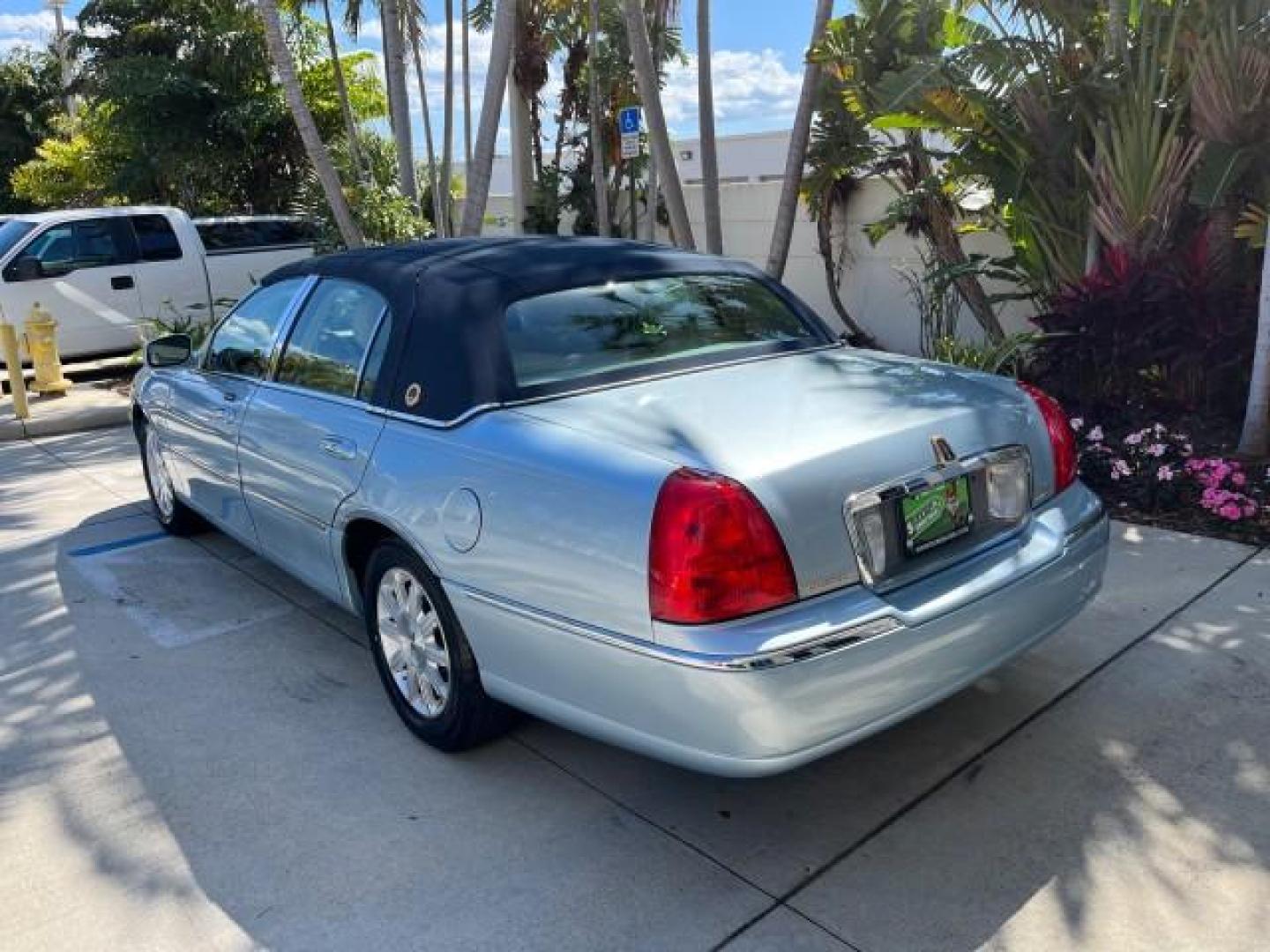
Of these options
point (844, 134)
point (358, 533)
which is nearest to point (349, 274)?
point (358, 533)

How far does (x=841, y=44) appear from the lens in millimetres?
8258

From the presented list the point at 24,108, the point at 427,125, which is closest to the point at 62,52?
the point at 24,108

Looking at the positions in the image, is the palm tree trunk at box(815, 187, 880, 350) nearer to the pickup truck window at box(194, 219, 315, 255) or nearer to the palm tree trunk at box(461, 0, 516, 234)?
the palm tree trunk at box(461, 0, 516, 234)

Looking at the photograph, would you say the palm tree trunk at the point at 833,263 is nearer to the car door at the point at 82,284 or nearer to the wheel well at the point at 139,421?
the wheel well at the point at 139,421

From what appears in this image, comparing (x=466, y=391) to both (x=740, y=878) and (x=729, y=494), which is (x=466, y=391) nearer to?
(x=729, y=494)

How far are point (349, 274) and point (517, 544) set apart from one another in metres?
1.67

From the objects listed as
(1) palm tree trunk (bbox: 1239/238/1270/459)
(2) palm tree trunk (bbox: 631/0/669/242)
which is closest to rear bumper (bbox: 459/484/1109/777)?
(1) palm tree trunk (bbox: 1239/238/1270/459)

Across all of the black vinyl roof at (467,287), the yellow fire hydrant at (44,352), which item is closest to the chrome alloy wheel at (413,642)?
the black vinyl roof at (467,287)

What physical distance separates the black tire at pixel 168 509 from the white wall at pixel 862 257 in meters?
6.47

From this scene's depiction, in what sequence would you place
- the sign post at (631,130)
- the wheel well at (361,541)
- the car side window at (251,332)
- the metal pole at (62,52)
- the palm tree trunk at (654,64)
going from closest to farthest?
the wheel well at (361,541) < the car side window at (251,332) < the sign post at (631,130) < the palm tree trunk at (654,64) < the metal pole at (62,52)

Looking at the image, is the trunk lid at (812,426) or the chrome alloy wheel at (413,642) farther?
the chrome alloy wheel at (413,642)

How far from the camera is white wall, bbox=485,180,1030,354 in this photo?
32.0 ft

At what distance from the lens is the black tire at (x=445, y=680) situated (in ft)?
10.8

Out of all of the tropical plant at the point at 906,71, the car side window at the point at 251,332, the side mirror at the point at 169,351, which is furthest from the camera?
the tropical plant at the point at 906,71
